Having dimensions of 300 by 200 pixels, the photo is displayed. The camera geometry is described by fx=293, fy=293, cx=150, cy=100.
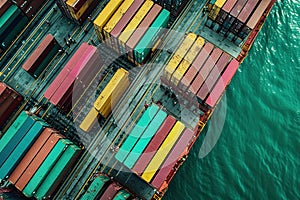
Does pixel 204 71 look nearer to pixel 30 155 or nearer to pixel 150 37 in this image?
pixel 150 37

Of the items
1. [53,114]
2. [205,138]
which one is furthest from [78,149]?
[205,138]

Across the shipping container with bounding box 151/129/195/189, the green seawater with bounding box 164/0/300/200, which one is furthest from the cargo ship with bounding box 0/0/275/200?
the green seawater with bounding box 164/0/300/200

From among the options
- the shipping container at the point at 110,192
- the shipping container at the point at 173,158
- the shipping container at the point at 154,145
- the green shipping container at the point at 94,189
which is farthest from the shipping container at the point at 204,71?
the green shipping container at the point at 94,189

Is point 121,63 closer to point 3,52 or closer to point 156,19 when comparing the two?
point 156,19

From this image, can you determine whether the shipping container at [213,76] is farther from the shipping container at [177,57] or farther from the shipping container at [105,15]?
the shipping container at [105,15]

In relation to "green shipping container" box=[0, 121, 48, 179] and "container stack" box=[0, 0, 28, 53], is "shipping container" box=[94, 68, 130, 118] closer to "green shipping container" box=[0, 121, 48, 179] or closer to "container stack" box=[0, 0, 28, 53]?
"green shipping container" box=[0, 121, 48, 179]
